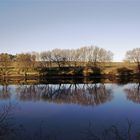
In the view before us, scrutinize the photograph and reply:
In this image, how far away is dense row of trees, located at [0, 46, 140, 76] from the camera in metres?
86.7

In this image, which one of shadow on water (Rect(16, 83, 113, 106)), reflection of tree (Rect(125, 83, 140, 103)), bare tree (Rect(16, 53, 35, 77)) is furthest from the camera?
bare tree (Rect(16, 53, 35, 77))

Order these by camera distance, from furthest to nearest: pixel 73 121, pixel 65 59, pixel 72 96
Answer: pixel 65 59 < pixel 72 96 < pixel 73 121

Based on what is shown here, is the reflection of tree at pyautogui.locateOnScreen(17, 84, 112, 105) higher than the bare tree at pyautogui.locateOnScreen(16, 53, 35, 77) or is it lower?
lower

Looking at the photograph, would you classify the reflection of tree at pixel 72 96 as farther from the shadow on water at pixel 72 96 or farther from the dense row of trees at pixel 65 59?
the dense row of trees at pixel 65 59

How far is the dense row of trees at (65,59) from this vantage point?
86.7 meters

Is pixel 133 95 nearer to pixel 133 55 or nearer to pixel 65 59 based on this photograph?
pixel 65 59

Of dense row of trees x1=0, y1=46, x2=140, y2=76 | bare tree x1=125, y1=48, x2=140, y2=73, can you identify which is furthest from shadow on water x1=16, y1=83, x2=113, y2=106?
bare tree x1=125, y1=48, x2=140, y2=73

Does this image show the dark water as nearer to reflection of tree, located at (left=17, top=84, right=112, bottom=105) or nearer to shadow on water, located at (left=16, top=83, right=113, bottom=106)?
shadow on water, located at (left=16, top=83, right=113, bottom=106)

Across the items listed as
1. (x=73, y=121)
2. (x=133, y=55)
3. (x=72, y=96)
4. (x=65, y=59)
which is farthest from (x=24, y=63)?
(x=73, y=121)

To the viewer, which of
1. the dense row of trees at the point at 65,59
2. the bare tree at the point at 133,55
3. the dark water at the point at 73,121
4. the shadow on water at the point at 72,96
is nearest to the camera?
the dark water at the point at 73,121

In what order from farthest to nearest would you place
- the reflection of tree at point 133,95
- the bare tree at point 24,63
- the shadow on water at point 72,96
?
1. the bare tree at point 24,63
2. the reflection of tree at point 133,95
3. the shadow on water at point 72,96

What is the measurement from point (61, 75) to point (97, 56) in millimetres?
24885

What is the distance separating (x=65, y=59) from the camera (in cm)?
9125

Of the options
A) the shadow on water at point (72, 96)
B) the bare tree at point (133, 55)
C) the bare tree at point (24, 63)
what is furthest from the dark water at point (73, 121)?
the bare tree at point (133, 55)
